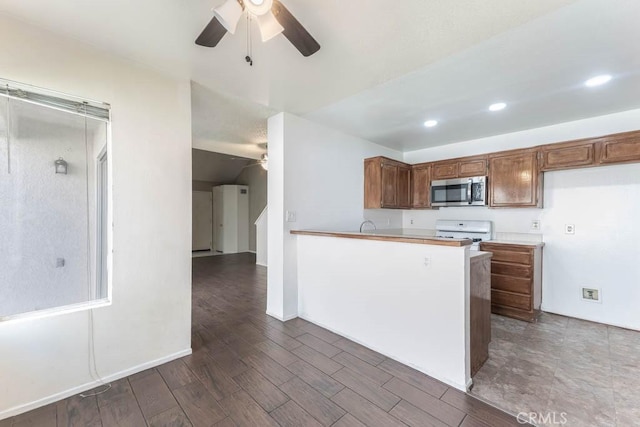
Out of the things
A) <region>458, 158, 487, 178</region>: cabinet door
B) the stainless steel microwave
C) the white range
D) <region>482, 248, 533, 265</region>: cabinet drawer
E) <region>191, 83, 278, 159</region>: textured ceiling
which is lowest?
<region>482, 248, 533, 265</region>: cabinet drawer

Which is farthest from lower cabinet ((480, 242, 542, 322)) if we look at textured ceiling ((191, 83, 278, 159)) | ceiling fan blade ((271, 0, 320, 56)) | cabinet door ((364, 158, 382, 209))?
textured ceiling ((191, 83, 278, 159))

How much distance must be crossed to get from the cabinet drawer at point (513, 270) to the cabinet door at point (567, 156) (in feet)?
4.19

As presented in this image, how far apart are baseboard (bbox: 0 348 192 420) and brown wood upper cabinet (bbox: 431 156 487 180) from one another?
4.15 m

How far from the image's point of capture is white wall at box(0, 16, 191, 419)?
1734mm

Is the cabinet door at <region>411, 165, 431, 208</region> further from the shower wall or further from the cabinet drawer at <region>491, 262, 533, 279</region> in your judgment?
the shower wall

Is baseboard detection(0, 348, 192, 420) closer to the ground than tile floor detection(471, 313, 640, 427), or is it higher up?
higher up

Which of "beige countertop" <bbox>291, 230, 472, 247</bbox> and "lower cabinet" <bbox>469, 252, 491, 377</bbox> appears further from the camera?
"lower cabinet" <bbox>469, 252, 491, 377</bbox>

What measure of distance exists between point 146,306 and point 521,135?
4.94 meters

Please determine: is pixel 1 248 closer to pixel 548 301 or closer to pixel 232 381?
pixel 232 381

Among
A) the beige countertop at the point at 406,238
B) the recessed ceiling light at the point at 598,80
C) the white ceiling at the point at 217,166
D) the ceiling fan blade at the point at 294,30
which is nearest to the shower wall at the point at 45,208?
the ceiling fan blade at the point at 294,30

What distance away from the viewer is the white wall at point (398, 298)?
6.43ft

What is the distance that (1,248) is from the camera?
5.64ft

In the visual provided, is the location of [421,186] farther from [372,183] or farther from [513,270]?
[513,270]

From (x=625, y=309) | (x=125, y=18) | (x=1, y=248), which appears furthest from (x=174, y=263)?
(x=625, y=309)
